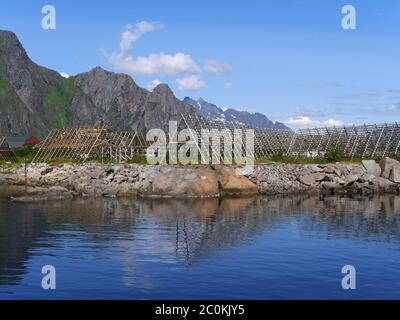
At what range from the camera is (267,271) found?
33.7 metres

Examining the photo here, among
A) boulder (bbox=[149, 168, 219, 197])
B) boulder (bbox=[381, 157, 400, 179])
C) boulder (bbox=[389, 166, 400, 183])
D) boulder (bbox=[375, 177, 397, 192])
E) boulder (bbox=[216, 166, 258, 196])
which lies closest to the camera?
boulder (bbox=[149, 168, 219, 197])

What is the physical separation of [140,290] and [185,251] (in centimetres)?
1125

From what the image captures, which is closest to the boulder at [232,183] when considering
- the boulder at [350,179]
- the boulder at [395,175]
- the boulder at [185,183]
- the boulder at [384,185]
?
the boulder at [185,183]

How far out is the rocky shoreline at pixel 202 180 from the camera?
80188mm

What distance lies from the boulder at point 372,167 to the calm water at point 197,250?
23467 mm

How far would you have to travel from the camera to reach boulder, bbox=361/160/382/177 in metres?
92.4

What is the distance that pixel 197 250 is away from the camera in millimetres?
40625

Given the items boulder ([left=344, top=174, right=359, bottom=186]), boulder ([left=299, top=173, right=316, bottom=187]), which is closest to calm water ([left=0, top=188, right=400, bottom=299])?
boulder ([left=344, top=174, right=359, bottom=186])

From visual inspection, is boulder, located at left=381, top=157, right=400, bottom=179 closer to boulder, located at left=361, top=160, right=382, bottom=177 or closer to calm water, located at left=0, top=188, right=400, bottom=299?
boulder, located at left=361, top=160, right=382, bottom=177

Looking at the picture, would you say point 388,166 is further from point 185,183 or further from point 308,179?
point 185,183

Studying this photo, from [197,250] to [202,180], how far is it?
132 ft
